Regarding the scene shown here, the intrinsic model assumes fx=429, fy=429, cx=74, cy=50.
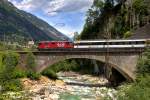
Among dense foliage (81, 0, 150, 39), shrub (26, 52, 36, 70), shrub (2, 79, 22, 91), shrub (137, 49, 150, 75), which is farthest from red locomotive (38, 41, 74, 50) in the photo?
dense foliage (81, 0, 150, 39)

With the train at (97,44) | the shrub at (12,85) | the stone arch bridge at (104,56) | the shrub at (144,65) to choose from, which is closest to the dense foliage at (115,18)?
the train at (97,44)

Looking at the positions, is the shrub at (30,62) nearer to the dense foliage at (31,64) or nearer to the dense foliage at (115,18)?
the dense foliage at (31,64)

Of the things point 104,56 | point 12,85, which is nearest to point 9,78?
point 12,85

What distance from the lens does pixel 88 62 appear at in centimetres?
12356

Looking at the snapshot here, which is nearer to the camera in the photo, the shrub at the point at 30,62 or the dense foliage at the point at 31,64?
the dense foliage at the point at 31,64

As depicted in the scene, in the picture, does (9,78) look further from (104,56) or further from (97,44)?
(97,44)

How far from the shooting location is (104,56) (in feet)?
257

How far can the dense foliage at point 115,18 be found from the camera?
107 m

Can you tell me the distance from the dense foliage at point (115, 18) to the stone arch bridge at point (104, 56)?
27.4 metres

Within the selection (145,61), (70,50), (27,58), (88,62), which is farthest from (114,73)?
(88,62)

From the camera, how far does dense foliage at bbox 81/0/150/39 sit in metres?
107

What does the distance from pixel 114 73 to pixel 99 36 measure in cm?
3188

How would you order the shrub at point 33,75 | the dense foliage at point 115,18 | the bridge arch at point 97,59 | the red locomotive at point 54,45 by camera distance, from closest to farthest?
the bridge arch at point 97,59, the shrub at point 33,75, the red locomotive at point 54,45, the dense foliage at point 115,18

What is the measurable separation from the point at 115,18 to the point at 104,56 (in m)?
38.1
